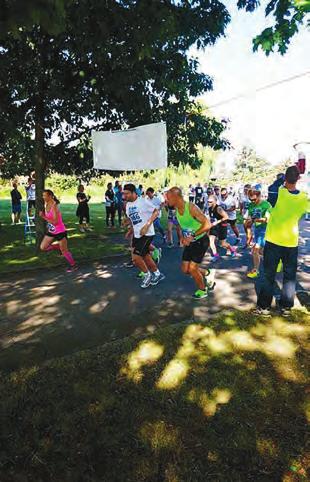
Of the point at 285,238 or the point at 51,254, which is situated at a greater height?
the point at 285,238

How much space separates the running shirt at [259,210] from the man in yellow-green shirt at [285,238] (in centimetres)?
191

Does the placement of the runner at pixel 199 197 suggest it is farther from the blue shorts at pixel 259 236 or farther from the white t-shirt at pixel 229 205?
the blue shorts at pixel 259 236

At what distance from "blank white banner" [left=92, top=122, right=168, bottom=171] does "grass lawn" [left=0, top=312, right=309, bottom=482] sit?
4672mm

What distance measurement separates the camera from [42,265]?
301 inches

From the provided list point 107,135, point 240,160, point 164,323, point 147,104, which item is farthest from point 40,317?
point 240,160

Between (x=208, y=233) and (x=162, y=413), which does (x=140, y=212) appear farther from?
(x=162, y=413)

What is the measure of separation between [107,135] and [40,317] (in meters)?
4.68

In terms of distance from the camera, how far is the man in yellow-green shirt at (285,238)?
436 centimetres

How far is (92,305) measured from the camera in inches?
205

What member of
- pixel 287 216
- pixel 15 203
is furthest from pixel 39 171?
pixel 15 203

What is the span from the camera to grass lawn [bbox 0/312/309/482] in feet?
7.34

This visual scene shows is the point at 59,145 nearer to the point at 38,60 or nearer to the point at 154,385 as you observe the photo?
the point at 38,60

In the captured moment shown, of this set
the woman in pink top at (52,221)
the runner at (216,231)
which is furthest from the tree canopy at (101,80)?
the runner at (216,231)

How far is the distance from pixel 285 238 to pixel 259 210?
2344 mm
